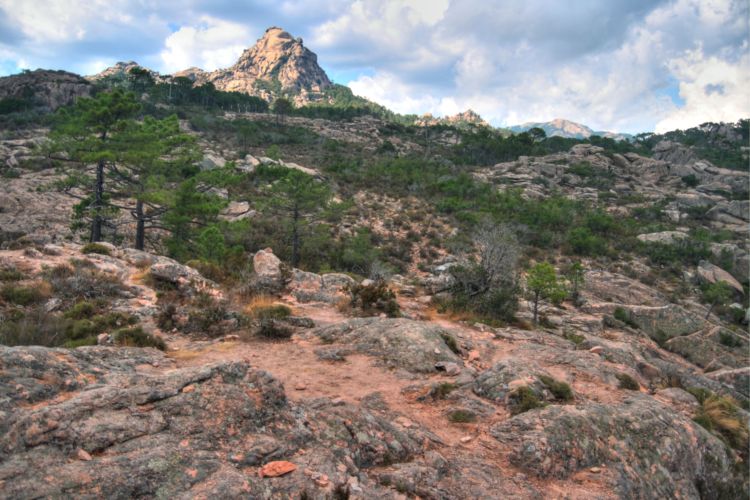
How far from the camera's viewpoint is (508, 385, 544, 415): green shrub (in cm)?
594

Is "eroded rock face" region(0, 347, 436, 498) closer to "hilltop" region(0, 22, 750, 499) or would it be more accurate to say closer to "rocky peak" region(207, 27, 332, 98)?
"hilltop" region(0, 22, 750, 499)

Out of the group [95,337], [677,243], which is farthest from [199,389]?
[677,243]

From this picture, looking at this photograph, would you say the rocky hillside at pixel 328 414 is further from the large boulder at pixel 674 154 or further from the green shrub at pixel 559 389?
the large boulder at pixel 674 154

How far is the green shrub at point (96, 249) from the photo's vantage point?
12.8 m

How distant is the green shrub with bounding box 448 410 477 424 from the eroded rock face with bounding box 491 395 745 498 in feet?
1.52

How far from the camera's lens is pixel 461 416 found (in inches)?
227

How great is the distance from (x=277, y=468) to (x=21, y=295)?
8.70 meters

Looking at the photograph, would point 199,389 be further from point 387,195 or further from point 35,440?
point 387,195

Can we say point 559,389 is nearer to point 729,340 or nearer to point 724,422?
point 724,422

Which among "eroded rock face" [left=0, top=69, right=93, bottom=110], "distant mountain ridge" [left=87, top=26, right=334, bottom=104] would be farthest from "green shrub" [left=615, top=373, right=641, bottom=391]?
"distant mountain ridge" [left=87, top=26, right=334, bottom=104]

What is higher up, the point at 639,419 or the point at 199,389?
the point at 199,389

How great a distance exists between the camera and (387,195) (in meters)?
38.4

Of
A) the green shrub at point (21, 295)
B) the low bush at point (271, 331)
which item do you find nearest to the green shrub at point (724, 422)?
the low bush at point (271, 331)

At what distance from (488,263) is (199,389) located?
Result: 11992mm
